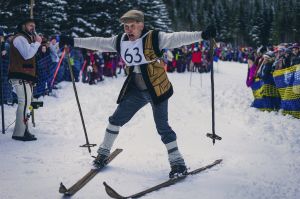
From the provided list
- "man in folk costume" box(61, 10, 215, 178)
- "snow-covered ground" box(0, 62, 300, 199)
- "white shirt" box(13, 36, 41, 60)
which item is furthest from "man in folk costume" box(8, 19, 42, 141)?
"man in folk costume" box(61, 10, 215, 178)

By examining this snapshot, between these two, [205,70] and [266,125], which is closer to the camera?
[266,125]

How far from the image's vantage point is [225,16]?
105 meters

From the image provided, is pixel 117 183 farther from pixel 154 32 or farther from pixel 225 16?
pixel 225 16

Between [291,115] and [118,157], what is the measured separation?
5054 mm

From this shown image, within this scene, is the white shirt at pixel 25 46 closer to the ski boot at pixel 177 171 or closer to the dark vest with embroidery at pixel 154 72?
the dark vest with embroidery at pixel 154 72

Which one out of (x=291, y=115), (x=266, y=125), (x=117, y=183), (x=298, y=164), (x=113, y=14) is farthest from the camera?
(x=113, y=14)

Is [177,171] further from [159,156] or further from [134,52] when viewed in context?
[134,52]

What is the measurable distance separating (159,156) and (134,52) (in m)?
1.73

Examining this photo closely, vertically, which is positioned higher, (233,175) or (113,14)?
(113,14)

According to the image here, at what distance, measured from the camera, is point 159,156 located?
5.68 meters

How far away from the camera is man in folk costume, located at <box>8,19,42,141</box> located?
631cm

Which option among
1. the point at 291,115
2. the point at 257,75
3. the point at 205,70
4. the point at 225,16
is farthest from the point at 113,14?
the point at 225,16

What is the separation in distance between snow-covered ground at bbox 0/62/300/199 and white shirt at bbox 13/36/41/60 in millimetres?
1438

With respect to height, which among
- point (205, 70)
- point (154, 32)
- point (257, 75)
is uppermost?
point (154, 32)
